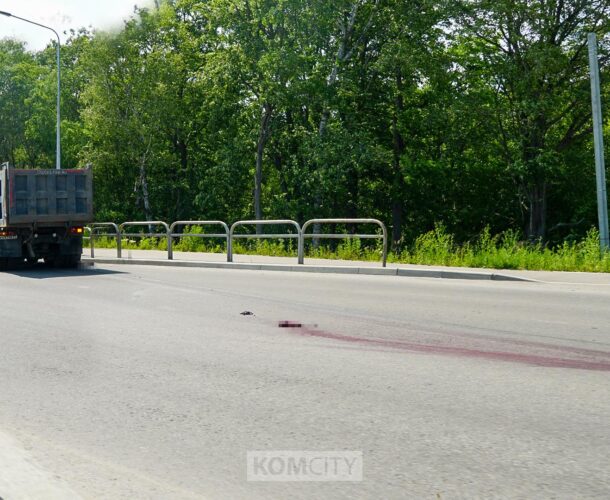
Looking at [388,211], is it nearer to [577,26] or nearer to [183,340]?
[577,26]

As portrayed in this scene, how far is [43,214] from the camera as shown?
2120 cm

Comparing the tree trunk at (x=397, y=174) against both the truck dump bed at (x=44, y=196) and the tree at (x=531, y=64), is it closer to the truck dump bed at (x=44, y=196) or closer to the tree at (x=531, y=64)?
the tree at (x=531, y=64)

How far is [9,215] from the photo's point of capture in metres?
20.5

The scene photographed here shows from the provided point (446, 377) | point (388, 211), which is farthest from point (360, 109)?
point (446, 377)

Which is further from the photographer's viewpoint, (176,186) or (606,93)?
(176,186)

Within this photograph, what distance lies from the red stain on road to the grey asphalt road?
3cm

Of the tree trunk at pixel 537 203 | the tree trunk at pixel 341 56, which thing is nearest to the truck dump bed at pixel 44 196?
the tree trunk at pixel 341 56

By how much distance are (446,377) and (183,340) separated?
335 cm

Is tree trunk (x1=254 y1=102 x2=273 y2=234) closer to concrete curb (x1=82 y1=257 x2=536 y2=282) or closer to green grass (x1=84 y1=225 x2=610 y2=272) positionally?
green grass (x1=84 y1=225 x2=610 y2=272)

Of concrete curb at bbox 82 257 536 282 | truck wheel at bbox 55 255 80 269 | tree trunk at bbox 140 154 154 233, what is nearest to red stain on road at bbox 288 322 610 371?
concrete curb at bbox 82 257 536 282

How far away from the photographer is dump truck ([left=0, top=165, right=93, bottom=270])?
20.8m

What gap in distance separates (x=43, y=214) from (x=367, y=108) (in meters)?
21.3

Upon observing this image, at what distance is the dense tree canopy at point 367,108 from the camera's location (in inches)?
1307

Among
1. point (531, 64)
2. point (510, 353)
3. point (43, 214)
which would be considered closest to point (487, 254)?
point (510, 353)
